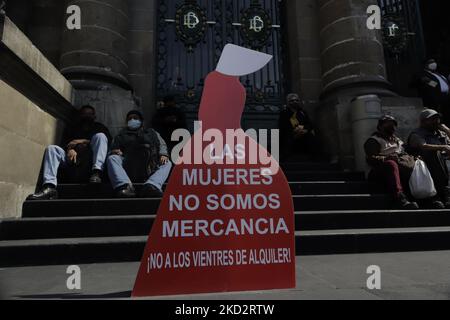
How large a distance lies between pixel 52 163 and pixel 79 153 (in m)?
0.44

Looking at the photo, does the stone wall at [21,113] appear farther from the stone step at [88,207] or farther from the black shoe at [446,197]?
the black shoe at [446,197]

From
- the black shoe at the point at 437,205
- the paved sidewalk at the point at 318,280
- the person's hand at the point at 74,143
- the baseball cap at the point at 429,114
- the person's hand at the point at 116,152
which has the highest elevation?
the baseball cap at the point at 429,114

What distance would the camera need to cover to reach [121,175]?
458 cm

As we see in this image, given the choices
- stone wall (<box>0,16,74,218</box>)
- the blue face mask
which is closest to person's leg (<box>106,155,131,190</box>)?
the blue face mask

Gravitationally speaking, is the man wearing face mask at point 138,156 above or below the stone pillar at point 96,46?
below

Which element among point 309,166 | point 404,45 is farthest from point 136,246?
point 404,45

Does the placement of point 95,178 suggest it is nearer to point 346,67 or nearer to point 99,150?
point 99,150

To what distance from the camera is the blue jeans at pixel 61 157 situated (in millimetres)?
4551

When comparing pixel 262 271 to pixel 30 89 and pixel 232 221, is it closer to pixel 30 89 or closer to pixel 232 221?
pixel 232 221

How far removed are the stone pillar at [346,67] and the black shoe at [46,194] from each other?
495cm

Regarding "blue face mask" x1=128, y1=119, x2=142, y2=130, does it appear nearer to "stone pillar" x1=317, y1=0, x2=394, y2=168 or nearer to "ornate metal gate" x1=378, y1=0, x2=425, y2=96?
"stone pillar" x1=317, y1=0, x2=394, y2=168

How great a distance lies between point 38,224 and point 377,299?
343 cm

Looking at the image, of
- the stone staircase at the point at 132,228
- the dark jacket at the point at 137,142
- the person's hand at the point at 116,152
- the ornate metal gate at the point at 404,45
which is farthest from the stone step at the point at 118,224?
the ornate metal gate at the point at 404,45

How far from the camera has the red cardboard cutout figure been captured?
6.79 feet
